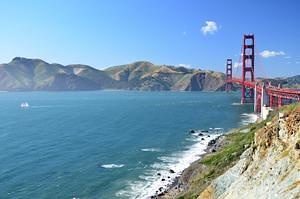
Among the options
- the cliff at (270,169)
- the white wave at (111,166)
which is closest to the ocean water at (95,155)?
the white wave at (111,166)

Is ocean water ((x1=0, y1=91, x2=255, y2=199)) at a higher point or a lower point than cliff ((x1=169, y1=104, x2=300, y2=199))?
lower

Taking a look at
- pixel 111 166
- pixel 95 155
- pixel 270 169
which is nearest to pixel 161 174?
pixel 111 166

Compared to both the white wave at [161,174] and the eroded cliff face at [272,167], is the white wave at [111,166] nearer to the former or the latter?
the white wave at [161,174]

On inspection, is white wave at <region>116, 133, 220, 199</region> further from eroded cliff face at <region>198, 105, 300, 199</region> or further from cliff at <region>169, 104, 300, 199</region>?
eroded cliff face at <region>198, 105, 300, 199</region>

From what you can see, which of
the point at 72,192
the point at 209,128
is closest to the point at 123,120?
the point at 209,128

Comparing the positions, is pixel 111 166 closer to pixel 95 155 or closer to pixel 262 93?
pixel 95 155

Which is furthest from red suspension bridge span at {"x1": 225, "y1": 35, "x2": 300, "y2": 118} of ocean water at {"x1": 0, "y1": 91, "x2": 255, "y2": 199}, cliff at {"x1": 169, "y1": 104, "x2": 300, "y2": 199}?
cliff at {"x1": 169, "y1": 104, "x2": 300, "y2": 199}
